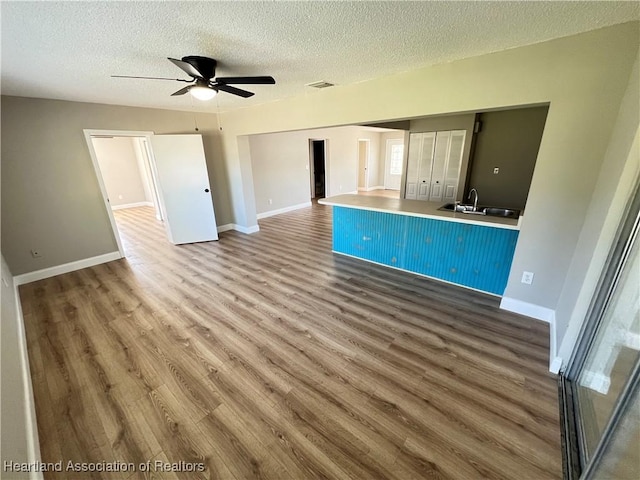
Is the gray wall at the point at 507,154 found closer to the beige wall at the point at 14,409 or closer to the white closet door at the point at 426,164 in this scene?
the white closet door at the point at 426,164

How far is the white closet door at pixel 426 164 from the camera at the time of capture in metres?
5.70

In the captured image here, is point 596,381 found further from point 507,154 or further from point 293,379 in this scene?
point 507,154

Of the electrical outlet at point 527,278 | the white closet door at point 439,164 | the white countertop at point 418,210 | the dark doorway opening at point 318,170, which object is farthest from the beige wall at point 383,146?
the electrical outlet at point 527,278

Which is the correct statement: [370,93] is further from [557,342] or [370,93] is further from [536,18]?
[557,342]

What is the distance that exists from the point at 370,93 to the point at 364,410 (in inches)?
122

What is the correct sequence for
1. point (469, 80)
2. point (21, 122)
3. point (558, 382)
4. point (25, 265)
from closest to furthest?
point (558, 382)
point (469, 80)
point (21, 122)
point (25, 265)

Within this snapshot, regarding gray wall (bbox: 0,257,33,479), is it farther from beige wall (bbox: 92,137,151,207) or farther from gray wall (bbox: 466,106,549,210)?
beige wall (bbox: 92,137,151,207)

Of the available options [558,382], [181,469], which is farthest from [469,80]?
[181,469]

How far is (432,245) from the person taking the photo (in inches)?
126

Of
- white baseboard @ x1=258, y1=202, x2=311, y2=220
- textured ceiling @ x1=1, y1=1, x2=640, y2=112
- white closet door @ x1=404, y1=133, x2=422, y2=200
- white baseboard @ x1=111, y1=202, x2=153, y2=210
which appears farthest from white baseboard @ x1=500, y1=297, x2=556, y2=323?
white baseboard @ x1=111, y1=202, x2=153, y2=210

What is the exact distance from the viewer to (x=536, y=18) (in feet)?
5.41

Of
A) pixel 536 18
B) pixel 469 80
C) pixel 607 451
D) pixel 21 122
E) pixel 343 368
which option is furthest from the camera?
pixel 21 122

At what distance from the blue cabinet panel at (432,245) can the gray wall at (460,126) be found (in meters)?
2.87

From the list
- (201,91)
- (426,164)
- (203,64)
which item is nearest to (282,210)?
(426,164)
